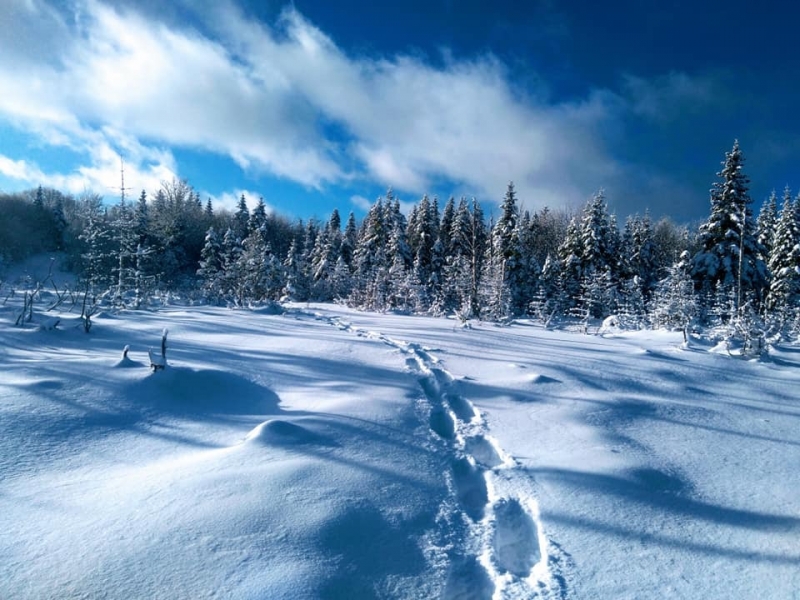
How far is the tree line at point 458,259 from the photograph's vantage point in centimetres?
1858

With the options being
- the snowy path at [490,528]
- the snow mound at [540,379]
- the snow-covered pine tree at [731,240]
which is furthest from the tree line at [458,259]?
the snowy path at [490,528]

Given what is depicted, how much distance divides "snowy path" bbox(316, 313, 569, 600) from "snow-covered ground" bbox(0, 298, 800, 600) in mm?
17

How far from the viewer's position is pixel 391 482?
3.34m

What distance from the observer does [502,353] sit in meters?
8.42

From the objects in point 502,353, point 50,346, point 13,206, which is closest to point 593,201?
point 502,353

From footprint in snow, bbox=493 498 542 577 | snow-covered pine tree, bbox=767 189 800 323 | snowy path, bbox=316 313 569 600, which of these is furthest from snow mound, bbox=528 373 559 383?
snow-covered pine tree, bbox=767 189 800 323

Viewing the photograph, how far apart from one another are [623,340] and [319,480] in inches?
363

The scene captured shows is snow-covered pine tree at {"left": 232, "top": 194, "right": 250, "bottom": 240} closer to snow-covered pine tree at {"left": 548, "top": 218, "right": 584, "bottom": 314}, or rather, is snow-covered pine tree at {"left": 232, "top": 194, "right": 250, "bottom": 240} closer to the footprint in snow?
snow-covered pine tree at {"left": 548, "top": 218, "right": 584, "bottom": 314}

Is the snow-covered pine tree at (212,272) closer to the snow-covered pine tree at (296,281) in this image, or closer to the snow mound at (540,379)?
the snow-covered pine tree at (296,281)

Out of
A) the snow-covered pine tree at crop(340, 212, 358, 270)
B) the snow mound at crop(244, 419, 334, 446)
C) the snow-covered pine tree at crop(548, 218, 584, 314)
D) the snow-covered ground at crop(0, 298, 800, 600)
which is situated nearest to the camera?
the snow-covered ground at crop(0, 298, 800, 600)

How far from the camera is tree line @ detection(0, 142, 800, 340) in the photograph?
1858 centimetres

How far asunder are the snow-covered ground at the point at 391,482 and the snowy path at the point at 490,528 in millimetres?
17

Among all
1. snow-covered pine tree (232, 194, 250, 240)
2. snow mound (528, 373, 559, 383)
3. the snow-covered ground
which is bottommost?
the snow-covered ground

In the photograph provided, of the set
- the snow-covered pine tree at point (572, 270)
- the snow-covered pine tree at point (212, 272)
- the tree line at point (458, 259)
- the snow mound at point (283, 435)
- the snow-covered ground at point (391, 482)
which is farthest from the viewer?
the snow-covered pine tree at point (572, 270)
